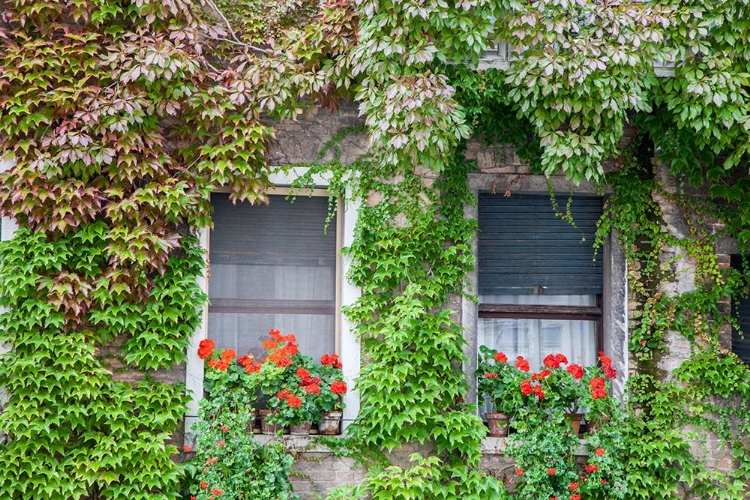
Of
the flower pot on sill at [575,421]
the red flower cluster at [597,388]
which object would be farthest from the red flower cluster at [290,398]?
the red flower cluster at [597,388]

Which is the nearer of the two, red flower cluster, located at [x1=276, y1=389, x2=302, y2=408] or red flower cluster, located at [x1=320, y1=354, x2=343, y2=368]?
red flower cluster, located at [x1=276, y1=389, x2=302, y2=408]

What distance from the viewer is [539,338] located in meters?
7.25

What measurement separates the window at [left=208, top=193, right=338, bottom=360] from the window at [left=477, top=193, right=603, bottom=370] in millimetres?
1188

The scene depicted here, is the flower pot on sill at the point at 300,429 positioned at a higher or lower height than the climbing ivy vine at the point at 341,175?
lower

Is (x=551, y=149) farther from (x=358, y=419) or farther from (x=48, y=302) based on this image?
(x=48, y=302)

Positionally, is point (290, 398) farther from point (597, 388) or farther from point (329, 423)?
point (597, 388)

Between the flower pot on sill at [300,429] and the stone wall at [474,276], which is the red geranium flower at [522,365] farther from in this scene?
the flower pot on sill at [300,429]

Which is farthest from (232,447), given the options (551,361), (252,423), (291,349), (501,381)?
(551,361)

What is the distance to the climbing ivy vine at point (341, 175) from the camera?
6.15 m

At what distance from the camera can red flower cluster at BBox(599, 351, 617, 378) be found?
22.0 ft

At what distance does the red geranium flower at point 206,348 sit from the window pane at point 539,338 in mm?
2021

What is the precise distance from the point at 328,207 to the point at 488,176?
3.96 feet

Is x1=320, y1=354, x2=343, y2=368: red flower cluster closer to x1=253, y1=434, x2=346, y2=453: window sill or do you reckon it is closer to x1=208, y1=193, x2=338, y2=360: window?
x1=208, y1=193, x2=338, y2=360: window

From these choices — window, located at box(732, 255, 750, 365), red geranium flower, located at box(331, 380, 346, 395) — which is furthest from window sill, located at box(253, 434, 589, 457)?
window, located at box(732, 255, 750, 365)
